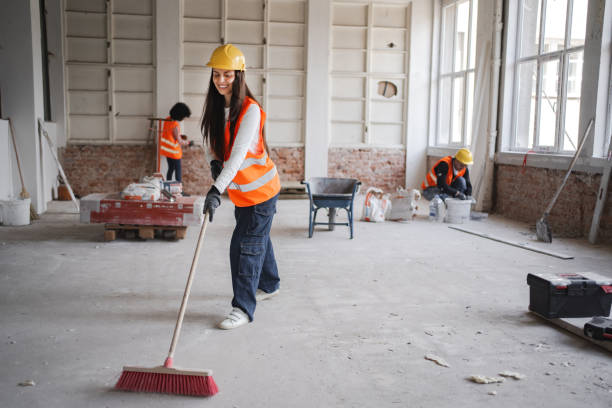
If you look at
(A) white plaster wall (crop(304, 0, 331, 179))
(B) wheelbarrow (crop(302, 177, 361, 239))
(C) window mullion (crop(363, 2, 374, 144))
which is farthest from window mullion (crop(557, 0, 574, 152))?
(A) white plaster wall (crop(304, 0, 331, 179))

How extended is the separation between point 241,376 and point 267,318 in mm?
930

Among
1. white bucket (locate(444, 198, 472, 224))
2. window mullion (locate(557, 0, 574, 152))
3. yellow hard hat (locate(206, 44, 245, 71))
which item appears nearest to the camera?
yellow hard hat (locate(206, 44, 245, 71))

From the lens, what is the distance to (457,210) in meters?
8.10

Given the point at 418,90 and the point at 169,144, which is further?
the point at 418,90

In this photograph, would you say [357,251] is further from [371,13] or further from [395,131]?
[371,13]

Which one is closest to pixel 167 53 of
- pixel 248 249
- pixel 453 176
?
pixel 453 176

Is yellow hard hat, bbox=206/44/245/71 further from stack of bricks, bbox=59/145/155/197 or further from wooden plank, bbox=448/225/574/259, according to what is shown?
stack of bricks, bbox=59/145/155/197

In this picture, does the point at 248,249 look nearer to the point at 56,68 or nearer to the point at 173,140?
the point at 173,140

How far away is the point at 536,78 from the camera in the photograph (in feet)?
27.6

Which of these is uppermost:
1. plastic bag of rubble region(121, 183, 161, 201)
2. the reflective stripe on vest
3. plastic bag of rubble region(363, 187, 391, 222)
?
the reflective stripe on vest

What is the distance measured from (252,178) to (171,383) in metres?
1.40

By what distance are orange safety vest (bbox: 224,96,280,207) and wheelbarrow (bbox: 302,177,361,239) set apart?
3163mm

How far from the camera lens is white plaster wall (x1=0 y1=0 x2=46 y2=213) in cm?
779

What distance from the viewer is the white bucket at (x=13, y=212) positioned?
7.21m
